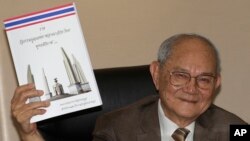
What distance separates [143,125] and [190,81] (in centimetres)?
27

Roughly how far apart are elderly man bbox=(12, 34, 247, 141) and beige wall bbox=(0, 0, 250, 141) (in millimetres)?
540

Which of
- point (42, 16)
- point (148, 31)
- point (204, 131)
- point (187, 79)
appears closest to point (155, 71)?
point (187, 79)

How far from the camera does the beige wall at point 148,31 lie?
86.4 inches

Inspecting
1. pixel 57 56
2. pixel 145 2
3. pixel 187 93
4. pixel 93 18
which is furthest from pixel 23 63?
pixel 145 2

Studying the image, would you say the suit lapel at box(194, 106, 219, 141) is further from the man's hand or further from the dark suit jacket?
the man's hand

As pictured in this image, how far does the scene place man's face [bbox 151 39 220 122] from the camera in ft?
5.16

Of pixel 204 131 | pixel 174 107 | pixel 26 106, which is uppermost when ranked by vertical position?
pixel 26 106

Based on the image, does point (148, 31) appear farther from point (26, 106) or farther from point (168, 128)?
point (26, 106)

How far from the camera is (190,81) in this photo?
1575mm

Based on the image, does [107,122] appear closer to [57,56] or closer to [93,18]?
[57,56]

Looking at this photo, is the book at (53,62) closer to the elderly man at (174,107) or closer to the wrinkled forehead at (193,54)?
the elderly man at (174,107)

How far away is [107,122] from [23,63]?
1.30ft

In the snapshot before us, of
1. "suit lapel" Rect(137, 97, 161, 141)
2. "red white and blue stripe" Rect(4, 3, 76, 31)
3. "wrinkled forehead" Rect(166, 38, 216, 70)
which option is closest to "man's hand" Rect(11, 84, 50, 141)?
"red white and blue stripe" Rect(4, 3, 76, 31)

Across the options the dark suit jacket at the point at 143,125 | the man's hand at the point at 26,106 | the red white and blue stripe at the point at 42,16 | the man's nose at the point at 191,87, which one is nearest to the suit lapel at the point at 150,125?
the dark suit jacket at the point at 143,125
